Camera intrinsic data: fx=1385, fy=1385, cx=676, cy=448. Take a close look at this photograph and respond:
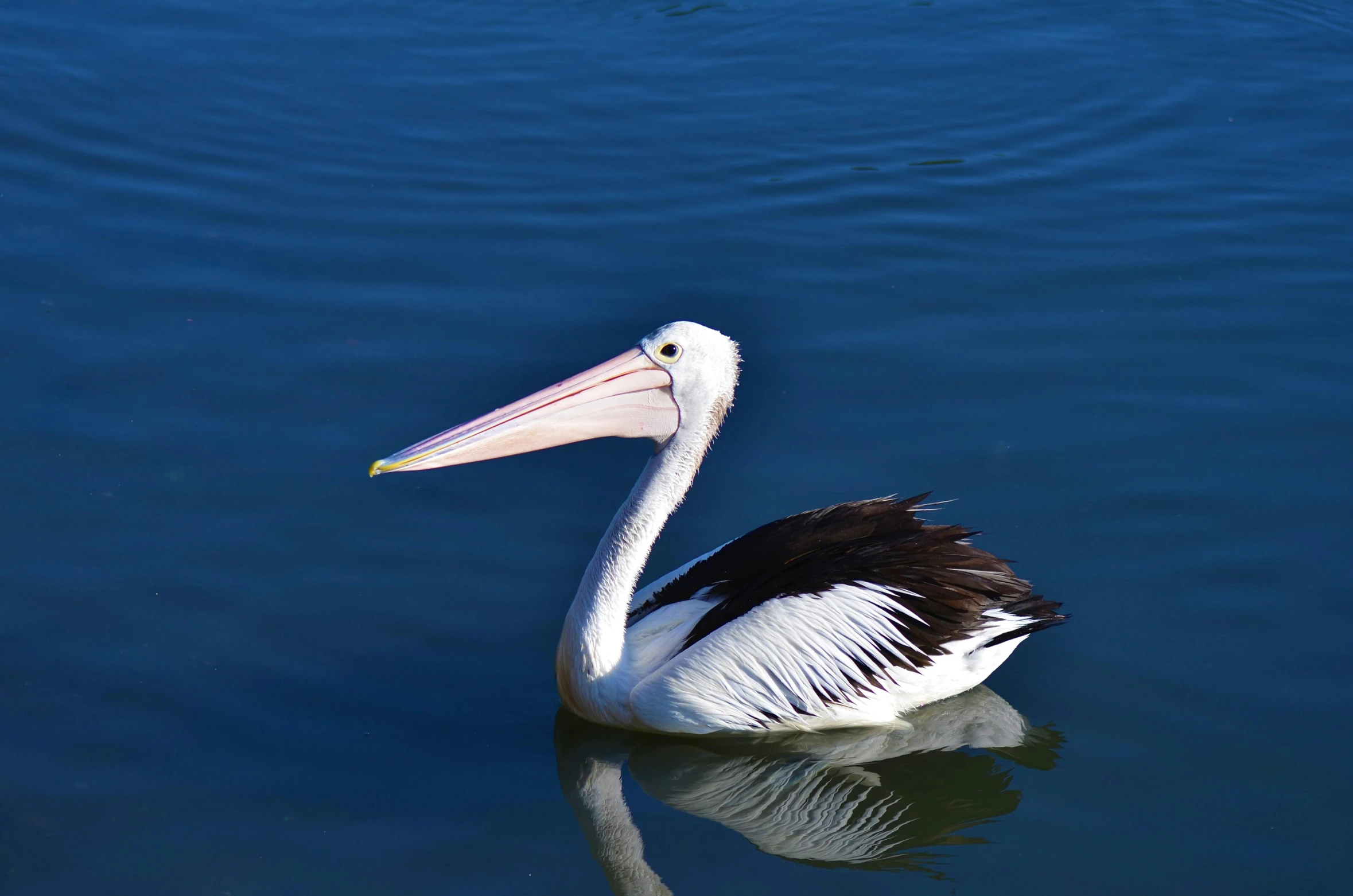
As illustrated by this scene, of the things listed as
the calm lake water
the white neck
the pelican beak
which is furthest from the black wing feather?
the pelican beak

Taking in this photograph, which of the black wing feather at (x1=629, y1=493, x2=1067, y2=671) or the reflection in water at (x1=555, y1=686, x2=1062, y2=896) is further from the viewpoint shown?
the black wing feather at (x1=629, y1=493, x2=1067, y2=671)

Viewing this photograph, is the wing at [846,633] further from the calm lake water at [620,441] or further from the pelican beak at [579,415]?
the pelican beak at [579,415]

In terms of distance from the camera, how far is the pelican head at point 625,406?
4.17 meters

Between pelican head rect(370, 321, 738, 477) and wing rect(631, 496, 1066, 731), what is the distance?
0.55 m

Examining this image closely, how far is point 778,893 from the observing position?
146 inches

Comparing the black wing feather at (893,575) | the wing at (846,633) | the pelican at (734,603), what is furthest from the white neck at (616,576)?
the black wing feather at (893,575)

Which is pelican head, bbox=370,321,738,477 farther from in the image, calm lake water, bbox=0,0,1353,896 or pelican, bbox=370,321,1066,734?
calm lake water, bbox=0,0,1353,896

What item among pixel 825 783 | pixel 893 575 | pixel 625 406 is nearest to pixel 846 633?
pixel 893 575

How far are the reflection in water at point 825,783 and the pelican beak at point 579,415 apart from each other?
2.93 feet

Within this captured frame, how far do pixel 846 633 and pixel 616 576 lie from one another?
72 cm

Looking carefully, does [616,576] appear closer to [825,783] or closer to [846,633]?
[846,633]

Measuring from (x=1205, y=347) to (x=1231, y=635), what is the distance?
6.40ft

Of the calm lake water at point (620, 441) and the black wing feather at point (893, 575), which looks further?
the black wing feather at point (893, 575)

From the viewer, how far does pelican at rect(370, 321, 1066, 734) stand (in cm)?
417
